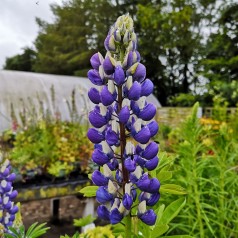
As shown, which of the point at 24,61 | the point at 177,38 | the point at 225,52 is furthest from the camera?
the point at 24,61

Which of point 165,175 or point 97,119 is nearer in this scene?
point 97,119

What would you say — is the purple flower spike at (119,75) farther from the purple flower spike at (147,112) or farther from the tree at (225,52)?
the tree at (225,52)

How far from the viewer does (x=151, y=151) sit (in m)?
0.85

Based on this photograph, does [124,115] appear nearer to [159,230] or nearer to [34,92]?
[159,230]

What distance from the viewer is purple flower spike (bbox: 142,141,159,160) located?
0.85 metres

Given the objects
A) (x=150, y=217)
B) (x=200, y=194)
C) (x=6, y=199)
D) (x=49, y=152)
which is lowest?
(x=49, y=152)

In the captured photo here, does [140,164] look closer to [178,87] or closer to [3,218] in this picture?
[3,218]

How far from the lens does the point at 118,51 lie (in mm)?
860

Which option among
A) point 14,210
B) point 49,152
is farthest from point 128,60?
point 49,152

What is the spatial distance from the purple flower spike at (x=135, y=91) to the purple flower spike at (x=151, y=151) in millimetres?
100

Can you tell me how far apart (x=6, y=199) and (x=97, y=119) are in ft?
2.04

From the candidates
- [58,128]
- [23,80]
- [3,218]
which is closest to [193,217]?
[3,218]

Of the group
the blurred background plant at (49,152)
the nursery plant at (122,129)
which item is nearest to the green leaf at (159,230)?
the nursery plant at (122,129)

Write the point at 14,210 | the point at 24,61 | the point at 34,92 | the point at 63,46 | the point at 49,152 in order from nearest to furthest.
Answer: the point at 14,210
the point at 49,152
the point at 34,92
the point at 63,46
the point at 24,61
